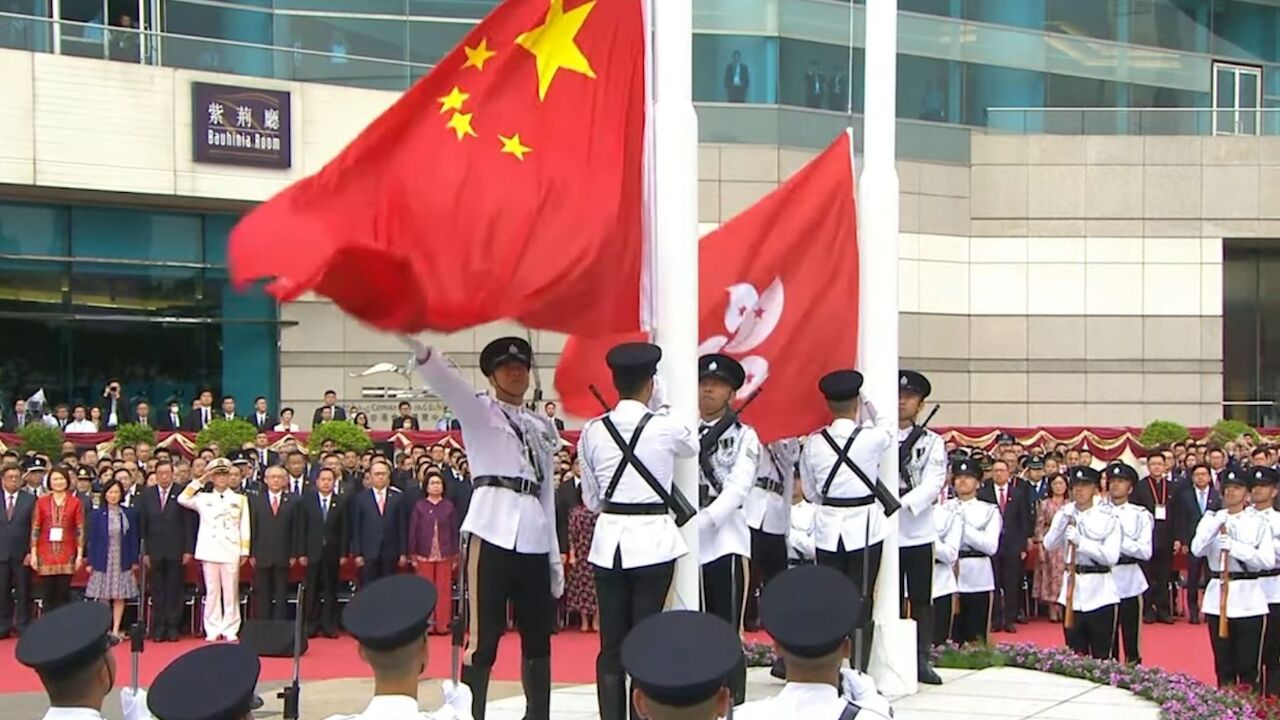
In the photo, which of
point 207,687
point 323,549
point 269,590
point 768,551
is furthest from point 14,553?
point 207,687

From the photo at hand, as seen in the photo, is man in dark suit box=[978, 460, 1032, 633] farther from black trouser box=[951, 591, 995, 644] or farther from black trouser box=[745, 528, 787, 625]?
black trouser box=[745, 528, 787, 625]

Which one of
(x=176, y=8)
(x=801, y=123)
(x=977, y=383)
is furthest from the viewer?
(x=977, y=383)

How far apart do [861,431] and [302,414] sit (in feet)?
70.3

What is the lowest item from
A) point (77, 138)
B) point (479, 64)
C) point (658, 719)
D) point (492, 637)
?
point (492, 637)

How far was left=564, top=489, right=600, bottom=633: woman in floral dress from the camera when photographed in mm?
15961

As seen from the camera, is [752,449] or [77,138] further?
[77,138]

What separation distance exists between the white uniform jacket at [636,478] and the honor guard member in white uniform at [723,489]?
0.85m

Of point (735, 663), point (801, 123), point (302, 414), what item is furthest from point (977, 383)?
point (735, 663)

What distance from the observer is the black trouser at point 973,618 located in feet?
41.9

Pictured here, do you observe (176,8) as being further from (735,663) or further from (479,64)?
(735,663)

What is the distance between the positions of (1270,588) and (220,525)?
358 inches

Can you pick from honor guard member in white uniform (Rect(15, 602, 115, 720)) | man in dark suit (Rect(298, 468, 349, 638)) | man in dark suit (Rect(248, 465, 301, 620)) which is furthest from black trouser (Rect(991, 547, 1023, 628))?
honor guard member in white uniform (Rect(15, 602, 115, 720))

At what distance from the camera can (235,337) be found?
29.6 m

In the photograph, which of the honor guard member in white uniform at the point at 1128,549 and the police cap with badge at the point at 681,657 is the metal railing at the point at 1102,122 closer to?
the honor guard member in white uniform at the point at 1128,549
